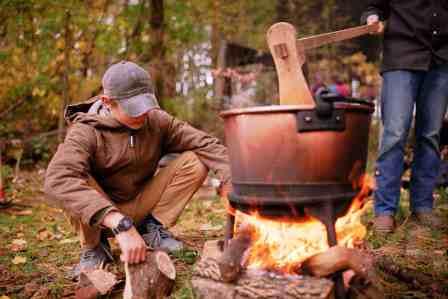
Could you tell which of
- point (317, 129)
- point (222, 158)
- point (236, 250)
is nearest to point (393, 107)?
point (222, 158)

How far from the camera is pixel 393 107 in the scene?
3.38 m

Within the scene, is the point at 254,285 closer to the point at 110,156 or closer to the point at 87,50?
the point at 110,156

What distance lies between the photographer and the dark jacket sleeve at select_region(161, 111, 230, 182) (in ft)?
10.5

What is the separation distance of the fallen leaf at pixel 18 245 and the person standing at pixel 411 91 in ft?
8.52

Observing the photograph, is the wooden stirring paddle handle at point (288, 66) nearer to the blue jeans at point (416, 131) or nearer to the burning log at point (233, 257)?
the burning log at point (233, 257)

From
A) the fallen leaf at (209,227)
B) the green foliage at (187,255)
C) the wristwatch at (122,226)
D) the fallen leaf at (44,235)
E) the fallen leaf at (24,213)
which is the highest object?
the wristwatch at (122,226)

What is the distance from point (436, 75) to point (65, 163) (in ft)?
8.00

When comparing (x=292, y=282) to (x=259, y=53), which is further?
(x=259, y=53)

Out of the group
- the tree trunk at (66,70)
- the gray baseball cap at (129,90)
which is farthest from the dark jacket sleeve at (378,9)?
the tree trunk at (66,70)

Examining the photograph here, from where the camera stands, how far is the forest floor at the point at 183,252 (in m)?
2.68

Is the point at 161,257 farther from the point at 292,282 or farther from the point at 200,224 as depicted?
the point at 200,224

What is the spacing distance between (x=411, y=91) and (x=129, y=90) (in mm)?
1852

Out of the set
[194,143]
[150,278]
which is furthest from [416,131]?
[150,278]

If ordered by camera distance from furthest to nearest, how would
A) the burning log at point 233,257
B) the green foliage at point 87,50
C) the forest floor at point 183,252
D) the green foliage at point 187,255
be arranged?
the green foliage at point 87,50 → the green foliage at point 187,255 → the forest floor at point 183,252 → the burning log at point 233,257
